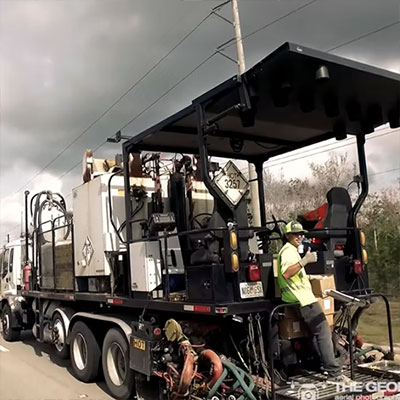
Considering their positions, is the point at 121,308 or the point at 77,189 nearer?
the point at 121,308

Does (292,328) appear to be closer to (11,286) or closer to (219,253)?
(219,253)

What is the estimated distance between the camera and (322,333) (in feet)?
16.7

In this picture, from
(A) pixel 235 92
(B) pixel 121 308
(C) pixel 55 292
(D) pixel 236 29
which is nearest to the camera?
(A) pixel 235 92

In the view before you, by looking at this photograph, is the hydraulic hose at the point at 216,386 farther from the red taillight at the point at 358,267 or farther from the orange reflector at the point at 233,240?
the red taillight at the point at 358,267

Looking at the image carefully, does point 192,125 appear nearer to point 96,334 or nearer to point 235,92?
point 235,92

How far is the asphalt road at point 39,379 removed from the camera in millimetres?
7078

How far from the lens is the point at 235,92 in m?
5.05

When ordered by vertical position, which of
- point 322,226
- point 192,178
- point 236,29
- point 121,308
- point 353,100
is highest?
point 236,29

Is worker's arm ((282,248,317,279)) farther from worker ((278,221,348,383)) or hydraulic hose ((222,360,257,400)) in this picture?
hydraulic hose ((222,360,257,400))

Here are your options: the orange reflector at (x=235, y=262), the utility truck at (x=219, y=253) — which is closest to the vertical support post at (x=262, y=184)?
the utility truck at (x=219, y=253)

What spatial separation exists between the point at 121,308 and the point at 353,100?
14.2 ft

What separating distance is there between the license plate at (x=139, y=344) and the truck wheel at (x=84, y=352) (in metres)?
1.61

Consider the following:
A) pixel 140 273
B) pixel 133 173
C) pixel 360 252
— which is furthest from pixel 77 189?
pixel 360 252

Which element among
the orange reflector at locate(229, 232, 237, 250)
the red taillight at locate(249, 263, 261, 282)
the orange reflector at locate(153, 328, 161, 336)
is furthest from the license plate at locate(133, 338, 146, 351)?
the orange reflector at locate(229, 232, 237, 250)
